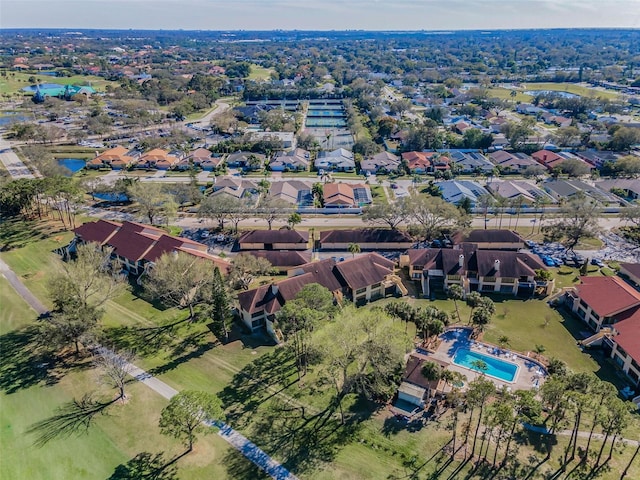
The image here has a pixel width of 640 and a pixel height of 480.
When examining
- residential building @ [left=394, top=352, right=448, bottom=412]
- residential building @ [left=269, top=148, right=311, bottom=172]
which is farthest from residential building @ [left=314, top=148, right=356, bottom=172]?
residential building @ [left=394, top=352, right=448, bottom=412]

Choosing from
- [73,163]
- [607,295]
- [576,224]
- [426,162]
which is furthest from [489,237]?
[73,163]

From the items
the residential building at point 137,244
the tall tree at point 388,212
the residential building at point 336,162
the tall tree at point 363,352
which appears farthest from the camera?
the residential building at point 336,162

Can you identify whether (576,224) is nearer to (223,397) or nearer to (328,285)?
(328,285)

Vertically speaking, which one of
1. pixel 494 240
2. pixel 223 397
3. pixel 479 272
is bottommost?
pixel 223 397

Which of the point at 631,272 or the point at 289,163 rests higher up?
the point at 289,163

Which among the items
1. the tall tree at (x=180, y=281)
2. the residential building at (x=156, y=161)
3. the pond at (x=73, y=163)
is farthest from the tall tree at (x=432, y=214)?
the pond at (x=73, y=163)

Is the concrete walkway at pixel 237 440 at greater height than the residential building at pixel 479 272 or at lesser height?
lesser


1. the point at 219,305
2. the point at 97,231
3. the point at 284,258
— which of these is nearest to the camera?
the point at 219,305

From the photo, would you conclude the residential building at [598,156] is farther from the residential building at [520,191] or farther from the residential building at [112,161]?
the residential building at [112,161]
